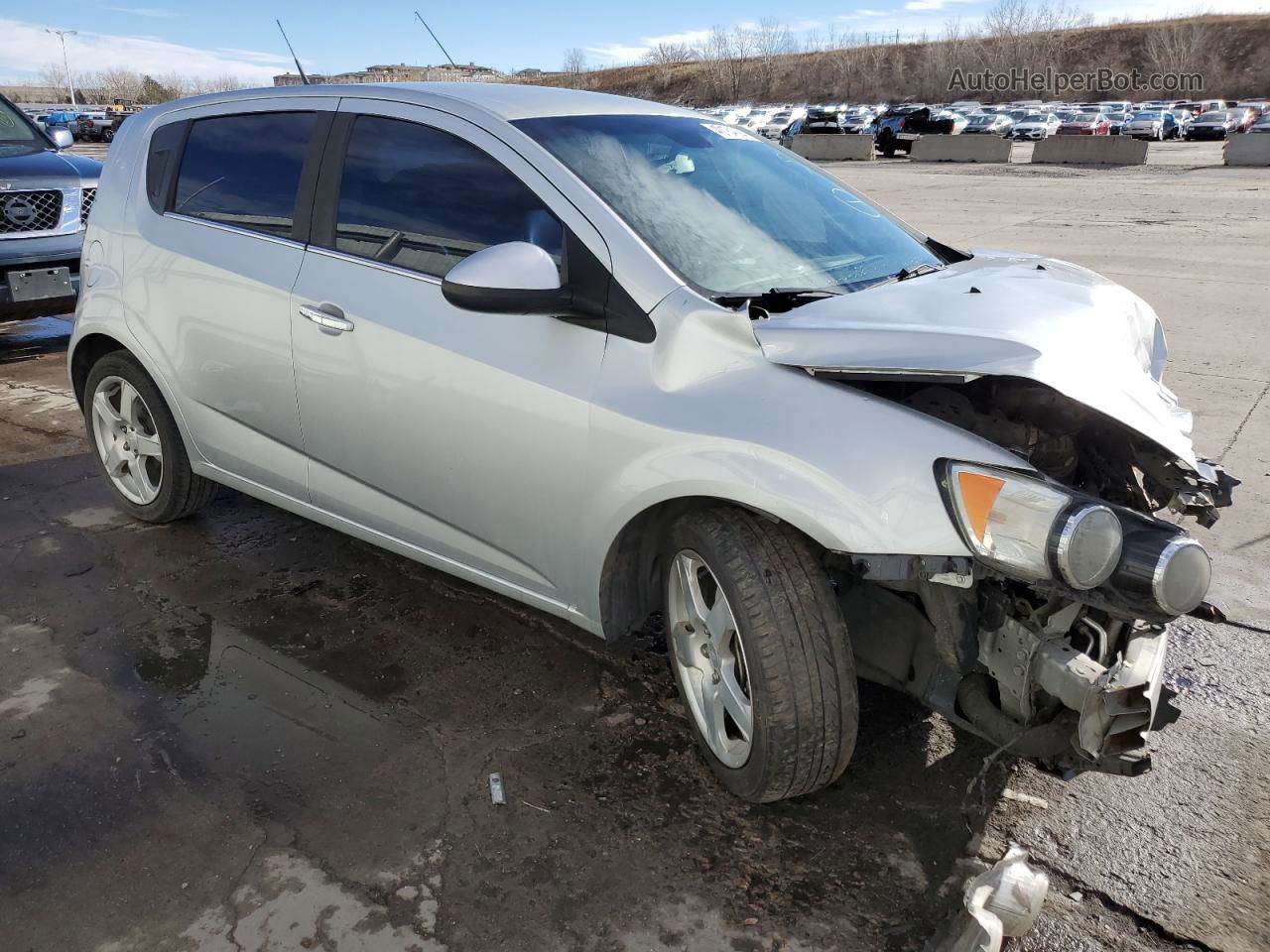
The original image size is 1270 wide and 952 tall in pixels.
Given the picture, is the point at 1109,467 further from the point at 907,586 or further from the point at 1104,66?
the point at 1104,66

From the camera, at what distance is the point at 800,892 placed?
2.37 m

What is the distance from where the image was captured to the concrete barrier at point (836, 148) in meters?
35.5

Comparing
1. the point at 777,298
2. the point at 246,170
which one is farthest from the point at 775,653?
the point at 246,170

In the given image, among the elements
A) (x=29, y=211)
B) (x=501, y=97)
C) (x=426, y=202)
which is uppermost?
(x=501, y=97)

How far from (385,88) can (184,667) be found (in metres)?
2.03

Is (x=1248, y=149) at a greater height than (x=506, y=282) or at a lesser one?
lesser

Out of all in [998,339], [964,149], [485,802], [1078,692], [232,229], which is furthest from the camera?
[964,149]

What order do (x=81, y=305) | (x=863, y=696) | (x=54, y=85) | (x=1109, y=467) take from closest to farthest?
(x=1109, y=467) < (x=863, y=696) < (x=81, y=305) < (x=54, y=85)

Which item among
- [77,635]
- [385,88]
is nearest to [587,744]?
[77,635]

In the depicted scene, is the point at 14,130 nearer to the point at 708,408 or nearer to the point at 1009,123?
the point at 708,408

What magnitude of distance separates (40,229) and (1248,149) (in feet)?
100

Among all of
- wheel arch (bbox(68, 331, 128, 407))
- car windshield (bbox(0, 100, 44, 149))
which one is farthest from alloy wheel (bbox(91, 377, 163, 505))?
car windshield (bbox(0, 100, 44, 149))

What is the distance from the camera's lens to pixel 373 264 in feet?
10.5

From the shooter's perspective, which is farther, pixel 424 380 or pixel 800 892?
pixel 424 380
